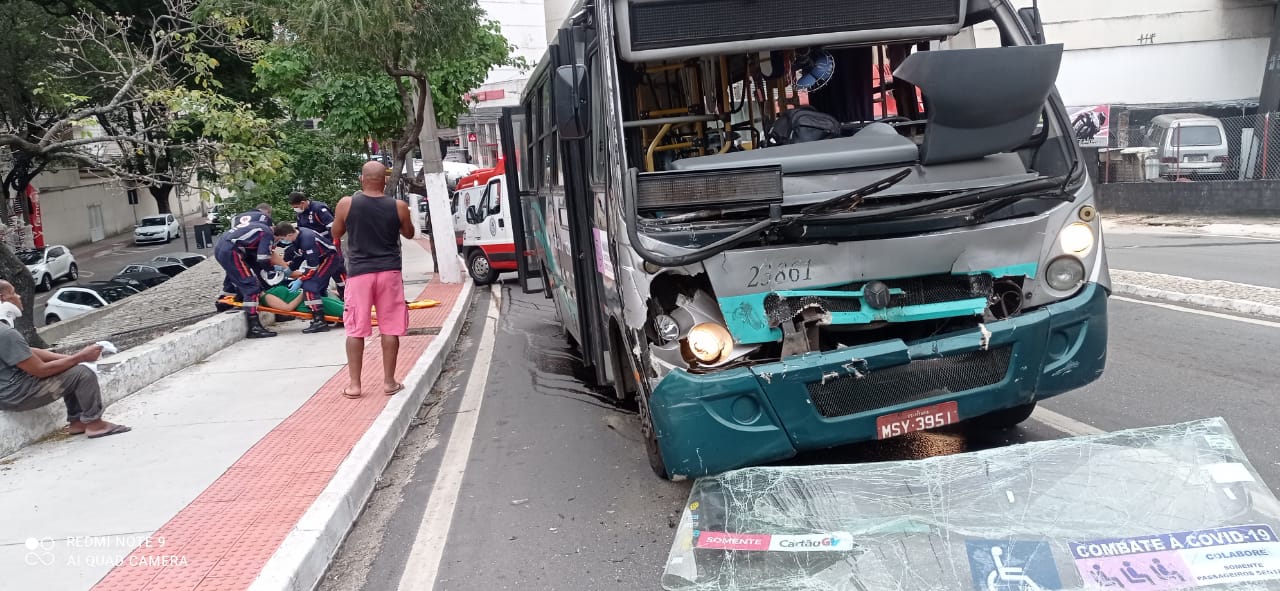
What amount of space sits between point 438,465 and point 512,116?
206 inches

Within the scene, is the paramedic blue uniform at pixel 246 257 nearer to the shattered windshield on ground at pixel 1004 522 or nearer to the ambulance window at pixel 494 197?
the ambulance window at pixel 494 197

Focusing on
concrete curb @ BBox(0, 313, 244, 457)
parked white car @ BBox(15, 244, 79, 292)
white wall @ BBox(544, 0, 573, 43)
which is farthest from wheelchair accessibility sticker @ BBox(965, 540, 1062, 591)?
white wall @ BBox(544, 0, 573, 43)

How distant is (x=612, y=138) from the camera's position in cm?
452

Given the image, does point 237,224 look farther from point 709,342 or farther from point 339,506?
point 709,342

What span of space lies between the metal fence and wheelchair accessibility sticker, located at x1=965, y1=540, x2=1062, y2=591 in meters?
20.2

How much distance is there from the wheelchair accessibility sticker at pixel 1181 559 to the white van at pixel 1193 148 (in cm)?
2100

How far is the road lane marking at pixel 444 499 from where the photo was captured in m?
4.29

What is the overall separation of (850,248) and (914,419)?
853 mm

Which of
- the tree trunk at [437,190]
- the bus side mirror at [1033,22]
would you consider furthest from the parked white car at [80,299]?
the bus side mirror at [1033,22]

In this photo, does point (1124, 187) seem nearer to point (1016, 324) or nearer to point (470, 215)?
point (470, 215)

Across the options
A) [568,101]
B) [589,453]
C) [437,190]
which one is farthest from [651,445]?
[437,190]

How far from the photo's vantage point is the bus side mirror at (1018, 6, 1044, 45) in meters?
4.71

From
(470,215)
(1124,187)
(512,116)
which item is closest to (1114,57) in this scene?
(1124,187)

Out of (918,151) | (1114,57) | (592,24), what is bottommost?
(918,151)
